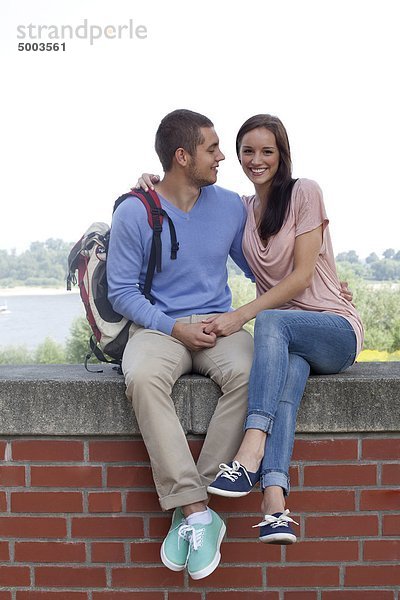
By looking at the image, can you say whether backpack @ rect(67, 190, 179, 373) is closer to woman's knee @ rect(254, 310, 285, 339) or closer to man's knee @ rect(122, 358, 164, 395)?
man's knee @ rect(122, 358, 164, 395)

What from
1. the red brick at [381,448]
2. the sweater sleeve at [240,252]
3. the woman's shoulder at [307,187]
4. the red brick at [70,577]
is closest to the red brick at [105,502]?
the red brick at [70,577]

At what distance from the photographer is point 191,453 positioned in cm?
321

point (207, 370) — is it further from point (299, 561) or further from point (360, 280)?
point (360, 280)

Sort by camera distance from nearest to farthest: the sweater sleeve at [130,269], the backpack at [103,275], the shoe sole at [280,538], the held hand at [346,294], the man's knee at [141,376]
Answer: the shoe sole at [280,538], the man's knee at [141,376], the sweater sleeve at [130,269], the backpack at [103,275], the held hand at [346,294]

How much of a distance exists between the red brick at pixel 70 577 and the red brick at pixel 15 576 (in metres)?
0.04

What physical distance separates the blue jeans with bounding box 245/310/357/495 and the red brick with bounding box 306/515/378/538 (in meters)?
0.36

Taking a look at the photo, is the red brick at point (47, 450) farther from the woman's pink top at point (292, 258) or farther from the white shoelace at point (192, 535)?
the woman's pink top at point (292, 258)

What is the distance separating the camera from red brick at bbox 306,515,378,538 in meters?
3.26

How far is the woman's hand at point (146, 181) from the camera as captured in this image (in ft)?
11.8

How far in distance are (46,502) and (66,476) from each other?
0.43ft

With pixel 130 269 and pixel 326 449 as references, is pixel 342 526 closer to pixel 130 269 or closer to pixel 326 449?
pixel 326 449

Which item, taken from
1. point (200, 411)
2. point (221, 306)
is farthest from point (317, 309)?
point (200, 411)

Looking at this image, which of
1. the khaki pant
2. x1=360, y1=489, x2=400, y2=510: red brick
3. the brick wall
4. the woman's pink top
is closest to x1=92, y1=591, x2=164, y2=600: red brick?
the brick wall

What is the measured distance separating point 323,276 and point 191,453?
903 mm
